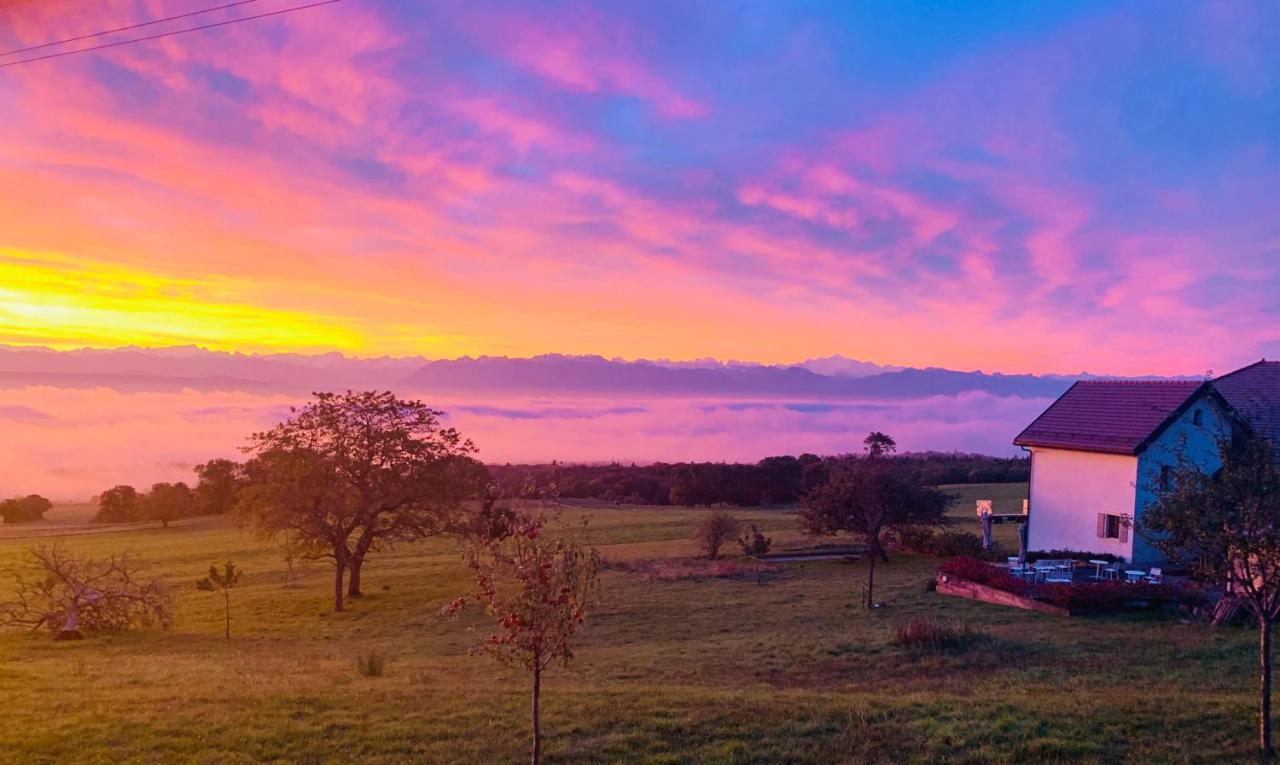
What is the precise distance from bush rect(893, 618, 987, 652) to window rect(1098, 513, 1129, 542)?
1571 centimetres

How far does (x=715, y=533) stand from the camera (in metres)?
39.4

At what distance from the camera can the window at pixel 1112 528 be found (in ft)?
101

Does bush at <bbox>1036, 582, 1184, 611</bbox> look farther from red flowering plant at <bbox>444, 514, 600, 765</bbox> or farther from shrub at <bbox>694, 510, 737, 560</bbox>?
red flowering plant at <bbox>444, 514, 600, 765</bbox>

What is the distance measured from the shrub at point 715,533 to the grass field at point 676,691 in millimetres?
10659

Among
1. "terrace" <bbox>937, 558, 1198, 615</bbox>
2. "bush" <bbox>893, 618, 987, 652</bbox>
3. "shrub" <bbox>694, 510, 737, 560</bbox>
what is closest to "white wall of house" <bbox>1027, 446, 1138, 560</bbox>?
"terrace" <bbox>937, 558, 1198, 615</bbox>

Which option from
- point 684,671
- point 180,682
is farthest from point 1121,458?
point 180,682

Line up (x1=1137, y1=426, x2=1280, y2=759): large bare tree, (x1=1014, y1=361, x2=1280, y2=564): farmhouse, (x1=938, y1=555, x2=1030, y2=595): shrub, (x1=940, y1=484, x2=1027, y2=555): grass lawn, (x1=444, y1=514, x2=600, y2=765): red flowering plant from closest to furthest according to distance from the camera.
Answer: (x1=444, y1=514, x2=600, y2=765): red flowering plant → (x1=1137, y1=426, x2=1280, y2=759): large bare tree → (x1=938, y1=555, x2=1030, y2=595): shrub → (x1=1014, y1=361, x2=1280, y2=564): farmhouse → (x1=940, y1=484, x2=1027, y2=555): grass lawn

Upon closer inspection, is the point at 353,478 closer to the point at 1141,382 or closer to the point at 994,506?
the point at 1141,382

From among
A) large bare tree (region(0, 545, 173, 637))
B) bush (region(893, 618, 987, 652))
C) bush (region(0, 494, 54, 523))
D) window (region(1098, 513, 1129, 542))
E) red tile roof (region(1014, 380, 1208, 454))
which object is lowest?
bush (region(0, 494, 54, 523))

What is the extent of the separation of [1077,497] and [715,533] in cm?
1582

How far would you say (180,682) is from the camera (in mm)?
15164

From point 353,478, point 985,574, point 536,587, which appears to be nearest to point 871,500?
point 985,574

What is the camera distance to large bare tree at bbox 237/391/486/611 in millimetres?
33469

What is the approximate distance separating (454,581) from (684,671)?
20.6 meters
